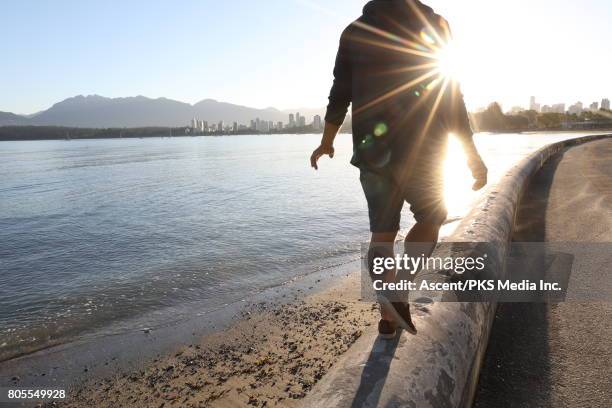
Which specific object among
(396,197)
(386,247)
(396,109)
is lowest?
(386,247)

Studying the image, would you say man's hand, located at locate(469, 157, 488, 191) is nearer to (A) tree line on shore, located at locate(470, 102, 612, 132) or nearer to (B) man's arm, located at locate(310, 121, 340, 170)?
(B) man's arm, located at locate(310, 121, 340, 170)

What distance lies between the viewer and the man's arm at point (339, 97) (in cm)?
271

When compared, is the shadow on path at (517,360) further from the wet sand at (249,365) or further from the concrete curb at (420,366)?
the wet sand at (249,365)

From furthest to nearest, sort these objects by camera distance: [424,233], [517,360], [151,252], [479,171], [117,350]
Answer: [151,252] → [117,350] → [517,360] → [479,171] → [424,233]

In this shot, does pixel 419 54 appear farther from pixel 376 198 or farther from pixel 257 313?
pixel 257 313

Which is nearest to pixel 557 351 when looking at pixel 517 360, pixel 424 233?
pixel 517 360

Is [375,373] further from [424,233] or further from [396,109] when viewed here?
[396,109]

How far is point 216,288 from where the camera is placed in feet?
23.1

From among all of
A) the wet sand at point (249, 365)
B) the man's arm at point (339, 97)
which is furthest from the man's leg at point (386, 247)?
the wet sand at point (249, 365)

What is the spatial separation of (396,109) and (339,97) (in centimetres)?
45

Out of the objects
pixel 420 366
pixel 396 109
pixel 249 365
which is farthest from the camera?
pixel 249 365

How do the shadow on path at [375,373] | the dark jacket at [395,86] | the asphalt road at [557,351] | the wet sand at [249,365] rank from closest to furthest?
the shadow on path at [375,373], the dark jacket at [395,86], the asphalt road at [557,351], the wet sand at [249,365]

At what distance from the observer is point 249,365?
4.26 meters

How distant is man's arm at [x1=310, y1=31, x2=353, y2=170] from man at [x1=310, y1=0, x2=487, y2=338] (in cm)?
2
